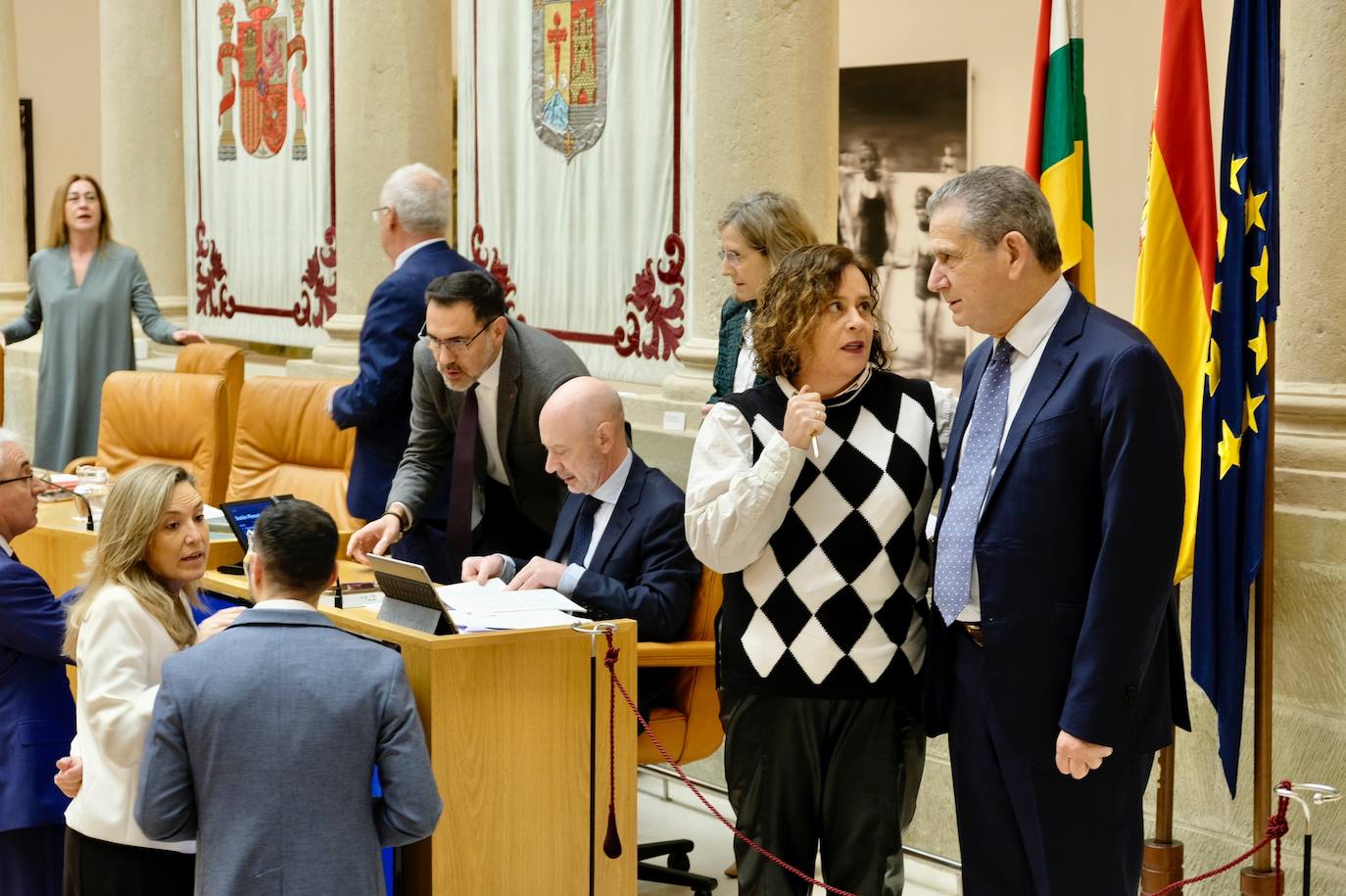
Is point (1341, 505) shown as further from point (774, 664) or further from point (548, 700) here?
point (548, 700)

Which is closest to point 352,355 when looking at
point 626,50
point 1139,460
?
point 626,50

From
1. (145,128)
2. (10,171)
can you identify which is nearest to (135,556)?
(145,128)

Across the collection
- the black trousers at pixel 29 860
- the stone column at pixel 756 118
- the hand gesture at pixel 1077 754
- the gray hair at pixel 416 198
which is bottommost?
the black trousers at pixel 29 860

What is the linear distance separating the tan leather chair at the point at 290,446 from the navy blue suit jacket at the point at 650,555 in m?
1.59

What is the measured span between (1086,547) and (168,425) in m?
3.82

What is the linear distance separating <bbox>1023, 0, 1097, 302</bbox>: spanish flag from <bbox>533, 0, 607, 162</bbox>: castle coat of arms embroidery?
261 centimetres

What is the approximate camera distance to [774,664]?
288cm

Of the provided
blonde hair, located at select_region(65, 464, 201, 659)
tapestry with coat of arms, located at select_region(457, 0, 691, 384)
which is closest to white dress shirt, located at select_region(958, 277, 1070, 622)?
blonde hair, located at select_region(65, 464, 201, 659)

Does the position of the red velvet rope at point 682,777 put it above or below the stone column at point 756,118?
below

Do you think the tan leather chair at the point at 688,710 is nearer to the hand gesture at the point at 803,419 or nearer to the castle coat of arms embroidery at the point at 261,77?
the hand gesture at the point at 803,419

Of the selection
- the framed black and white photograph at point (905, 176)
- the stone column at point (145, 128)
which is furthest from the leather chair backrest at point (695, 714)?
the stone column at point (145, 128)

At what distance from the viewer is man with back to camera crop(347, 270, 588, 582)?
4059 mm

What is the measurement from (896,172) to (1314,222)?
4373mm

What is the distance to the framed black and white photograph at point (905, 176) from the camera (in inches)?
311
